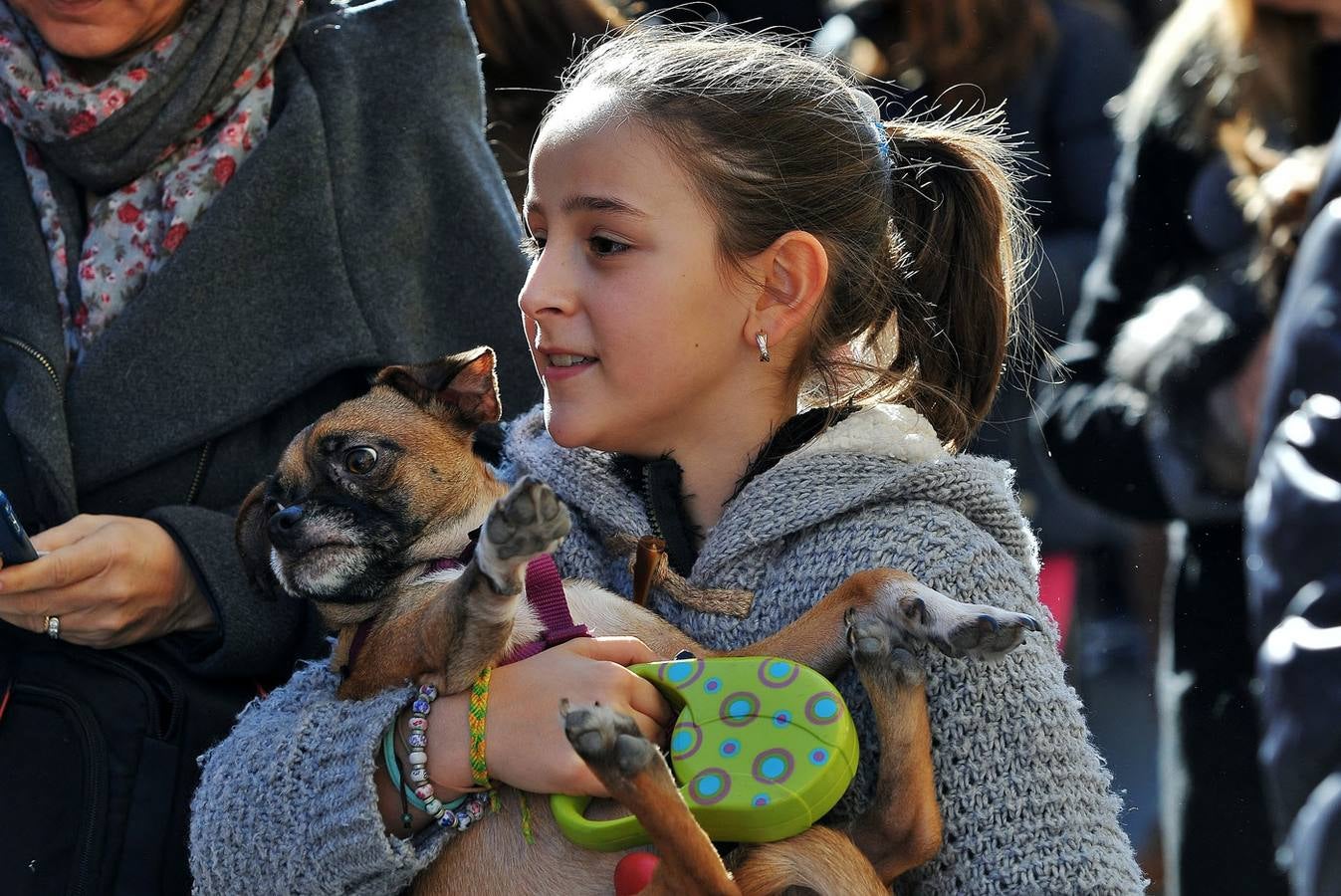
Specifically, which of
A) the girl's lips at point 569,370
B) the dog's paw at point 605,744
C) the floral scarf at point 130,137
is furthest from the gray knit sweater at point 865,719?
the floral scarf at point 130,137

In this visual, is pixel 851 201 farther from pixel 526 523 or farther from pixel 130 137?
pixel 130 137

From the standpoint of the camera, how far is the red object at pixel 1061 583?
4.34m

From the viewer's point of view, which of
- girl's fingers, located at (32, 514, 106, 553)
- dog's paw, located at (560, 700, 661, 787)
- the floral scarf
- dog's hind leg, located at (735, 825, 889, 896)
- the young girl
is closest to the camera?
dog's paw, located at (560, 700, 661, 787)

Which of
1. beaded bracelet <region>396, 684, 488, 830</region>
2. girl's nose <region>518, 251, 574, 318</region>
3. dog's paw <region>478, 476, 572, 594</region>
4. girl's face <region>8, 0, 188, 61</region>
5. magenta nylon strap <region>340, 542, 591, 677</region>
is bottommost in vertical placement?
beaded bracelet <region>396, 684, 488, 830</region>

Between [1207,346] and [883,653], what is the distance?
4.13 ft

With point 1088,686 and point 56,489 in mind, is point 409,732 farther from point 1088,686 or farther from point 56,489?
point 1088,686

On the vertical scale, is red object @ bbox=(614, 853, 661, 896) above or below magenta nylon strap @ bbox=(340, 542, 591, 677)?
below

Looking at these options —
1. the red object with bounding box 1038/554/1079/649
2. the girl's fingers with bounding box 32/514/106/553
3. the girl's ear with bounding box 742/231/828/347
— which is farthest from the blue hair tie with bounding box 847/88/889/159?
the red object with bounding box 1038/554/1079/649

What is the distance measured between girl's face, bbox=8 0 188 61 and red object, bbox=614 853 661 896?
1.65m

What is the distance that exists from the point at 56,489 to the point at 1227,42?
235cm

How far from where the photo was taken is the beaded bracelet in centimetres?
Result: 202

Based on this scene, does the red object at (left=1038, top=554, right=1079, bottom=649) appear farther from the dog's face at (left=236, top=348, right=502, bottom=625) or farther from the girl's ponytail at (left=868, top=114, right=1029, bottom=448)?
the dog's face at (left=236, top=348, right=502, bottom=625)

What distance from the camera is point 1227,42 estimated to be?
2.97 metres

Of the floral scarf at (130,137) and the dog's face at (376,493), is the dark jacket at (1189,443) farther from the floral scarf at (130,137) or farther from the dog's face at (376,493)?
the floral scarf at (130,137)
